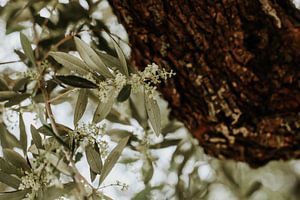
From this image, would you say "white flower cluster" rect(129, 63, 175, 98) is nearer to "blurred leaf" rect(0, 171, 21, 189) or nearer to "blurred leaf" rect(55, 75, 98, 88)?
"blurred leaf" rect(55, 75, 98, 88)

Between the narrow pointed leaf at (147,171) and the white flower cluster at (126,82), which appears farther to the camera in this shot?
the narrow pointed leaf at (147,171)

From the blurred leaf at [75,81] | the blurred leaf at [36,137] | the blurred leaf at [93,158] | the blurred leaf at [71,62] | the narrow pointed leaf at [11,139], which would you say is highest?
the blurred leaf at [71,62]

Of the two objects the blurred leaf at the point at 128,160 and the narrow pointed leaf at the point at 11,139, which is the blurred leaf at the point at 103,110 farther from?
the blurred leaf at the point at 128,160

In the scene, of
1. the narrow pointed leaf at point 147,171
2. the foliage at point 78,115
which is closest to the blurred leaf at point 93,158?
the foliage at point 78,115

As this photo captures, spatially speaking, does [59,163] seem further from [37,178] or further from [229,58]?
[229,58]

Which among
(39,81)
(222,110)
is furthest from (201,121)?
(39,81)

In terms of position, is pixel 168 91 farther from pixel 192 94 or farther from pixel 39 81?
pixel 39 81
